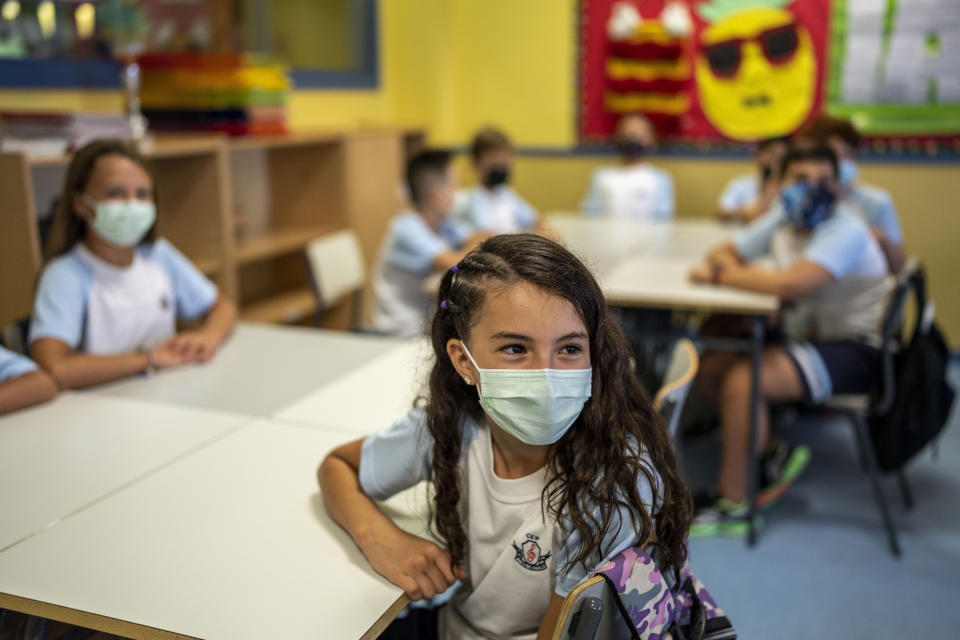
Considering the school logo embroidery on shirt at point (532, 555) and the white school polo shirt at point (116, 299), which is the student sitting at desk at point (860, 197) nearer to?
the white school polo shirt at point (116, 299)

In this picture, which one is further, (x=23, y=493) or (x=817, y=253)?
(x=817, y=253)

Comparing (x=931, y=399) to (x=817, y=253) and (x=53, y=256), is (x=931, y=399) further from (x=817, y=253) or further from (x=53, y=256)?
(x=53, y=256)

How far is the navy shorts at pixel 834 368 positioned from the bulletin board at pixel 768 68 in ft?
7.76

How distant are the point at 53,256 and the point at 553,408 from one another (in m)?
1.43

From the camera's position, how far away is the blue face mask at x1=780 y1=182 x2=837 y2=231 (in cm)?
256

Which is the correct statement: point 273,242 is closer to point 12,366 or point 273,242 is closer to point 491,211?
point 491,211

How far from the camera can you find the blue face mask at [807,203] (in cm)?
256

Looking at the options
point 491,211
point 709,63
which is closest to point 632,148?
point 709,63

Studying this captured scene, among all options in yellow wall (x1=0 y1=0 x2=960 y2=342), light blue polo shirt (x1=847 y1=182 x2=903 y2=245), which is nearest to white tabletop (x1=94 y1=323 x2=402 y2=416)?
light blue polo shirt (x1=847 y1=182 x2=903 y2=245)

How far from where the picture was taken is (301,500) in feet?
4.65

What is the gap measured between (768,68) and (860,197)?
1719 millimetres

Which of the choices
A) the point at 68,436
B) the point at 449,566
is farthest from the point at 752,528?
the point at 68,436

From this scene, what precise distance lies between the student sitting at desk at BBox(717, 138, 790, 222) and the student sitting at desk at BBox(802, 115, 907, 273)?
421 millimetres

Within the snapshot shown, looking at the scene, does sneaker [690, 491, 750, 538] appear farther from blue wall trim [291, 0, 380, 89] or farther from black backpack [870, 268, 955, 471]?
blue wall trim [291, 0, 380, 89]
